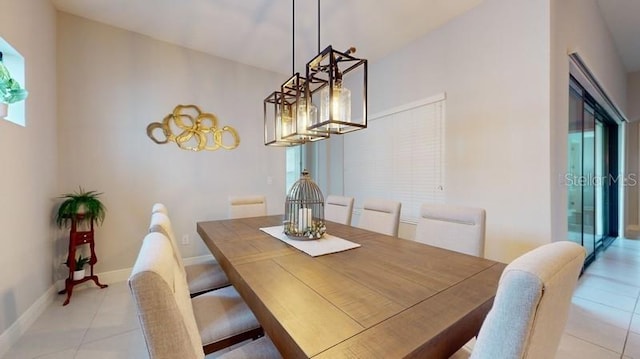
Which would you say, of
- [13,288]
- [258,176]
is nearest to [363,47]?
[258,176]

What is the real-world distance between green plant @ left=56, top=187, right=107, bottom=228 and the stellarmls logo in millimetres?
4257

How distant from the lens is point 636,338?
5.80 feet

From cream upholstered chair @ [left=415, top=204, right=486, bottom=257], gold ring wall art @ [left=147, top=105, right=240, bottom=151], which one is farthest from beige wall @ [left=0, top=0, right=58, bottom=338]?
cream upholstered chair @ [left=415, top=204, right=486, bottom=257]

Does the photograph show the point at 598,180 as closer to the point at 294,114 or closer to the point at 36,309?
the point at 294,114

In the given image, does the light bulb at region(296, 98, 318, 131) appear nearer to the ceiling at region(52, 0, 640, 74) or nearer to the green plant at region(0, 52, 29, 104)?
the ceiling at region(52, 0, 640, 74)

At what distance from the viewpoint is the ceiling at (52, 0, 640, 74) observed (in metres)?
2.43

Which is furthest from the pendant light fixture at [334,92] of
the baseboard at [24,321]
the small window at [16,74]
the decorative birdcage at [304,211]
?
the baseboard at [24,321]

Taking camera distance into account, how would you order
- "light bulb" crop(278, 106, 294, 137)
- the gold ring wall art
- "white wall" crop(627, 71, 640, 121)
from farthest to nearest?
"white wall" crop(627, 71, 640, 121)
the gold ring wall art
"light bulb" crop(278, 106, 294, 137)

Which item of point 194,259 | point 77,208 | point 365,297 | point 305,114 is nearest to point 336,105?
point 305,114

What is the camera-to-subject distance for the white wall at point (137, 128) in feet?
8.68

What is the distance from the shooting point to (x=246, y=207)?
2.82 m

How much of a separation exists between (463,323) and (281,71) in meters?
3.93

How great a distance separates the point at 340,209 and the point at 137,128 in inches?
98.5

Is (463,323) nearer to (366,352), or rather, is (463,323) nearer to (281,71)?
(366,352)
